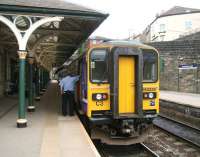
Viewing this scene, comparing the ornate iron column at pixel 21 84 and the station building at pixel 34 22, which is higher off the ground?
the station building at pixel 34 22

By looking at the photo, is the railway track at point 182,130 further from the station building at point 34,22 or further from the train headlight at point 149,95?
the station building at point 34,22

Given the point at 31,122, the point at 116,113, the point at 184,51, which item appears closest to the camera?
the point at 116,113

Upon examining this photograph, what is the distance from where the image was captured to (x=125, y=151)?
9938mm

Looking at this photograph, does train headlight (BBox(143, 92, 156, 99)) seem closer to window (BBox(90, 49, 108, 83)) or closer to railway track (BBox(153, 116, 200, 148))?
window (BBox(90, 49, 108, 83))

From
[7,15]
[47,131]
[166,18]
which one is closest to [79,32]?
[7,15]

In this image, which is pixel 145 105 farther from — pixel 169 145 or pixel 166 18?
pixel 166 18

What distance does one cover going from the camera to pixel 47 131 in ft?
31.6

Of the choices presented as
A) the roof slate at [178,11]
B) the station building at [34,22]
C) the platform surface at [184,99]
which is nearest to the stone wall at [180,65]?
the platform surface at [184,99]

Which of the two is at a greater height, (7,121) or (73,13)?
(73,13)

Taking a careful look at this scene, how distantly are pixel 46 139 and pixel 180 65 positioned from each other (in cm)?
2141

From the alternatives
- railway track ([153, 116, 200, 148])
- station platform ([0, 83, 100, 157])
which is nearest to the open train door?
station platform ([0, 83, 100, 157])

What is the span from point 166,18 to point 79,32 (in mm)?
46766

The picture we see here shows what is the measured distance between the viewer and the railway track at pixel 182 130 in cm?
1199

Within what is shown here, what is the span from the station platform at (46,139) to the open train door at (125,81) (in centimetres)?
112
